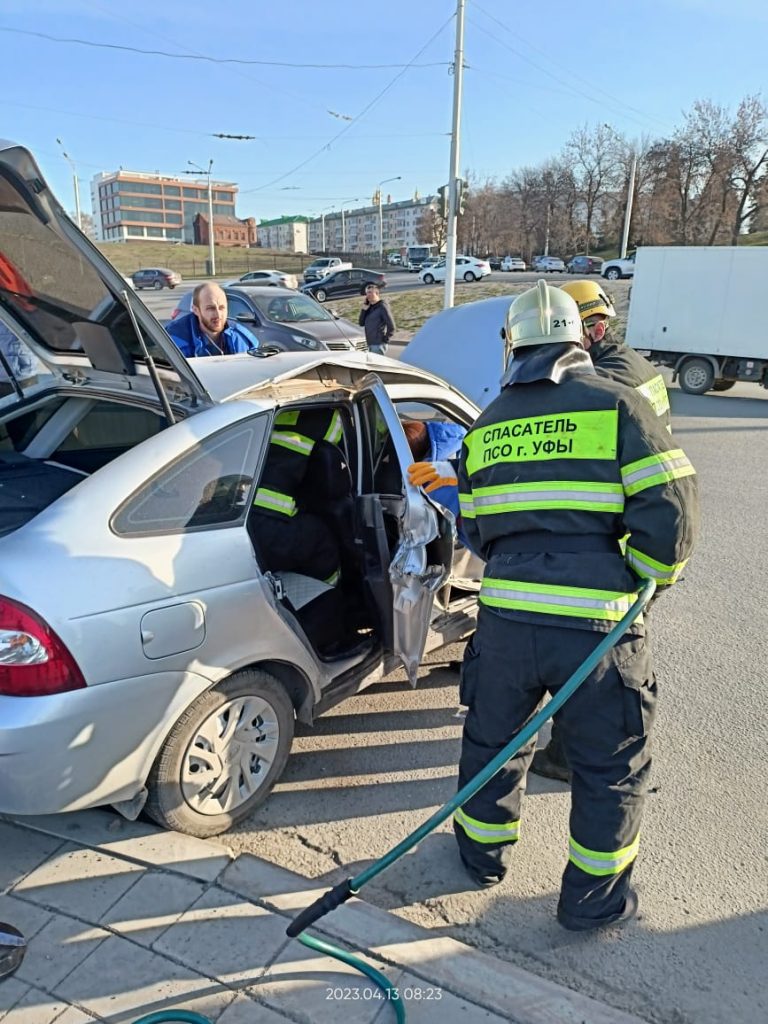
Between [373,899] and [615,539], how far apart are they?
1.48m

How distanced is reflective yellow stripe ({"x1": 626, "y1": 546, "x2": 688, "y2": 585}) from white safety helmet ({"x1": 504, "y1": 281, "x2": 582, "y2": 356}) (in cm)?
71

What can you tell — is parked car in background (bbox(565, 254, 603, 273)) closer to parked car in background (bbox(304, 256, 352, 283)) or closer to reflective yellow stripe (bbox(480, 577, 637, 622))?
parked car in background (bbox(304, 256, 352, 283))

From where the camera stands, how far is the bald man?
17.0 feet

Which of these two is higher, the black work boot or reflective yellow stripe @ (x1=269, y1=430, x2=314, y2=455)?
reflective yellow stripe @ (x1=269, y1=430, x2=314, y2=455)

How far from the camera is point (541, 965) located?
2.27 meters

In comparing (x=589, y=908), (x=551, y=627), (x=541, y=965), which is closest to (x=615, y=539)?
(x=551, y=627)

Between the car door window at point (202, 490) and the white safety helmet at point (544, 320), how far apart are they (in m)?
1.03

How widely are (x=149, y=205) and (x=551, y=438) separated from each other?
118772 mm

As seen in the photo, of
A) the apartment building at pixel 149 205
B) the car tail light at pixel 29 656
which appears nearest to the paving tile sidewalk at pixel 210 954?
the car tail light at pixel 29 656

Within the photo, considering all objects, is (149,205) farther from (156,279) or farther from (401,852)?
(401,852)

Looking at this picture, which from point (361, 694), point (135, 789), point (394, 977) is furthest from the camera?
point (361, 694)

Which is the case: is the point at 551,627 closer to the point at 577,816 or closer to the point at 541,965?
the point at 577,816

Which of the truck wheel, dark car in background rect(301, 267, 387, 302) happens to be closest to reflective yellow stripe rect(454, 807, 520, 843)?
the truck wheel

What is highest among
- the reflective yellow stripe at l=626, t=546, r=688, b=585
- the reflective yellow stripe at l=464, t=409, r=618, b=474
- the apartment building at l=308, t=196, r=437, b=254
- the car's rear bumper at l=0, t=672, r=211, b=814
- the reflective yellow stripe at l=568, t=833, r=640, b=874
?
the apartment building at l=308, t=196, r=437, b=254
